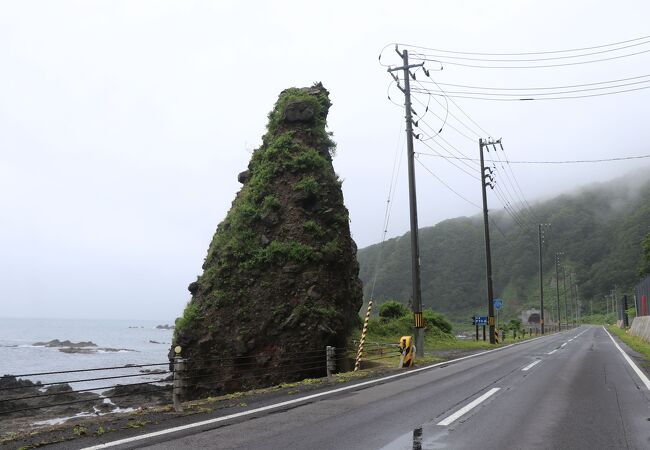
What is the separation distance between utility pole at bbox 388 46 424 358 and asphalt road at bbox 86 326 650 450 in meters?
9.35

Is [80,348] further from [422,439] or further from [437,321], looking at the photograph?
[422,439]

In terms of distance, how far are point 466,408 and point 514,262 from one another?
184443 mm

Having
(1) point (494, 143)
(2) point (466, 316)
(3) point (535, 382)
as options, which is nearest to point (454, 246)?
(2) point (466, 316)

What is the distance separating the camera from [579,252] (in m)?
174

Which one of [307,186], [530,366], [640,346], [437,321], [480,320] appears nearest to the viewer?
[530,366]

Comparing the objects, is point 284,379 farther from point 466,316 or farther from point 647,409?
point 466,316

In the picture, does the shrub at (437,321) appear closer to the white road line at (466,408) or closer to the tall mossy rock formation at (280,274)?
the tall mossy rock formation at (280,274)

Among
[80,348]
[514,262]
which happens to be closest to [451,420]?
[80,348]

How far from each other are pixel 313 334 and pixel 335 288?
3020 millimetres

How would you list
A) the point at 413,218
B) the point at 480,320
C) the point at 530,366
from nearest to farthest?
the point at 530,366, the point at 413,218, the point at 480,320

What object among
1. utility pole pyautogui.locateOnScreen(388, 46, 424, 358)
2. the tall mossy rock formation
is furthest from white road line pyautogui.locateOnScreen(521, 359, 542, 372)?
the tall mossy rock formation

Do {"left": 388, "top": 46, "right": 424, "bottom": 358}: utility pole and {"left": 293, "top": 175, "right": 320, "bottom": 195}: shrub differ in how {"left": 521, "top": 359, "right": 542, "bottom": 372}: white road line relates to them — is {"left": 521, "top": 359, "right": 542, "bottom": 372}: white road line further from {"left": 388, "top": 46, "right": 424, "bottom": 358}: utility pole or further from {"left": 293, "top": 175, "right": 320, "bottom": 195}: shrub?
{"left": 293, "top": 175, "right": 320, "bottom": 195}: shrub

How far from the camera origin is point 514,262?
182000 mm

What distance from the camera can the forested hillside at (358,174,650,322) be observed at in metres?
149
